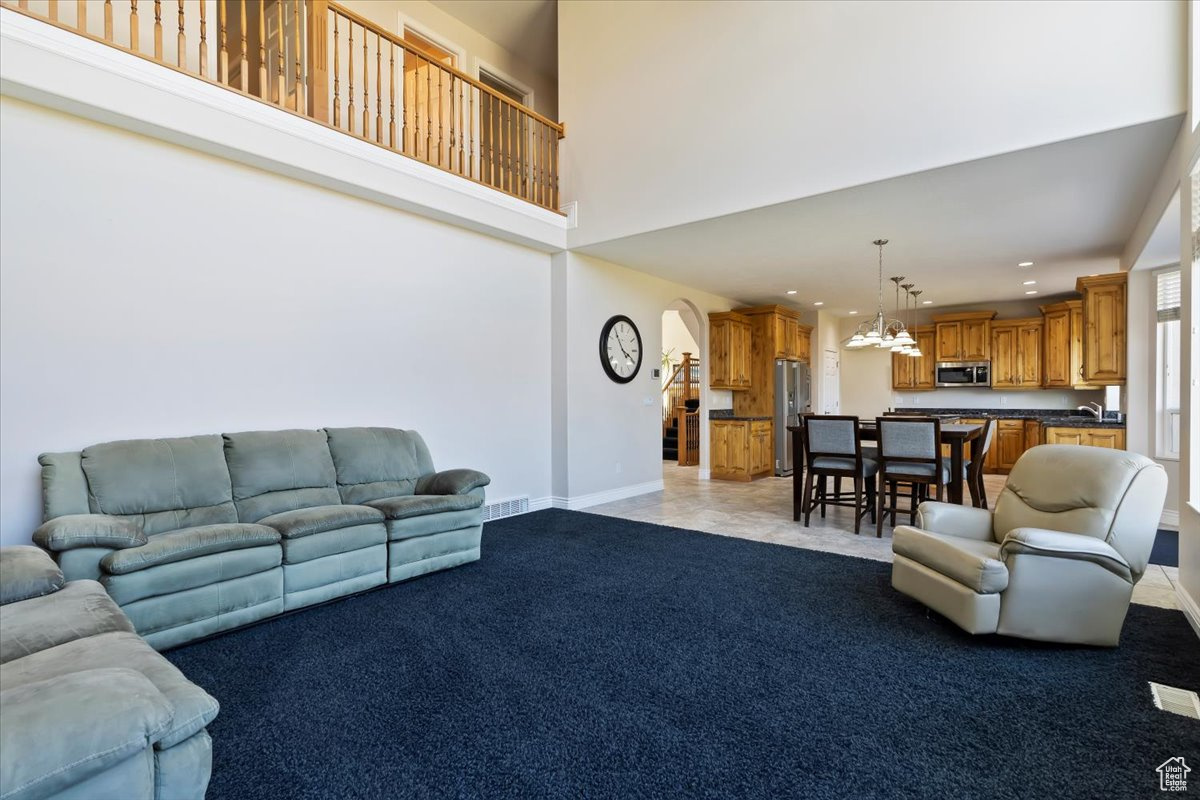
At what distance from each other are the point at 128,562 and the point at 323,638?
0.89 metres

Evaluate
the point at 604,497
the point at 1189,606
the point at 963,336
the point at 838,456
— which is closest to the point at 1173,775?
the point at 1189,606

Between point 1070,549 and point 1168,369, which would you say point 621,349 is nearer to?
point 1070,549

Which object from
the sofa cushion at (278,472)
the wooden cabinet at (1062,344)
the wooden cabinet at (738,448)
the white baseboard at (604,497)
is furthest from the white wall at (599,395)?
the wooden cabinet at (1062,344)

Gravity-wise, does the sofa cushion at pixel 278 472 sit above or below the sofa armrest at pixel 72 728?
above

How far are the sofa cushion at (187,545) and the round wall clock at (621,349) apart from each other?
12.7 feet

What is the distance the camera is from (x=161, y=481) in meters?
3.01

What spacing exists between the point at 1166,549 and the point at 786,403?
4.56m

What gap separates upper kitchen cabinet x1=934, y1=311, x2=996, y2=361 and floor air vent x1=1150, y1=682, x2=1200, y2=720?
7.56m

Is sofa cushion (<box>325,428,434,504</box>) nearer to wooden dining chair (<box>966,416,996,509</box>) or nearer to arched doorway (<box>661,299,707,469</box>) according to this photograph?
wooden dining chair (<box>966,416,996,509</box>)

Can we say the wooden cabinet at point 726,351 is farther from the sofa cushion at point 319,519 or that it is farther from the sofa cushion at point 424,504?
the sofa cushion at point 319,519

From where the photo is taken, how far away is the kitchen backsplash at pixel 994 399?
8.11m

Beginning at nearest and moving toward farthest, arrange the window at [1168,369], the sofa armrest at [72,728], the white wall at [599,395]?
the sofa armrest at [72,728], the window at [1168,369], the white wall at [599,395]

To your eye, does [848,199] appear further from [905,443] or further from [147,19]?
[147,19]

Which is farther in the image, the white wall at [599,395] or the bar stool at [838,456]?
the white wall at [599,395]
